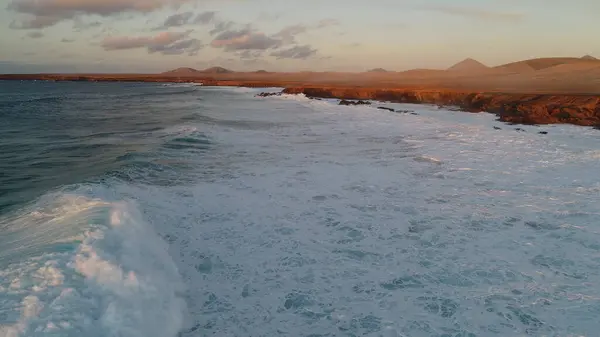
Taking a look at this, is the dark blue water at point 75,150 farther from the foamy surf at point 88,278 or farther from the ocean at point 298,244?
the foamy surf at point 88,278

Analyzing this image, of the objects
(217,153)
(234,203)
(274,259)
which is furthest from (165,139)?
(274,259)

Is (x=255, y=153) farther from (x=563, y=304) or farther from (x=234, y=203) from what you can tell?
(x=563, y=304)

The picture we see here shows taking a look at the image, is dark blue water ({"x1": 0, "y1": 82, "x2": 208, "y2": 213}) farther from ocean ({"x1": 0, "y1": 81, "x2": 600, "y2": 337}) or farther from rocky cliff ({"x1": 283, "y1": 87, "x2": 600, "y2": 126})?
rocky cliff ({"x1": 283, "y1": 87, "x2": 600, "y2": 126})

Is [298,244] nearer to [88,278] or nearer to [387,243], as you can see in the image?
[387,243]

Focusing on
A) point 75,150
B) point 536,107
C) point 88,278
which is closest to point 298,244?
point 88,278

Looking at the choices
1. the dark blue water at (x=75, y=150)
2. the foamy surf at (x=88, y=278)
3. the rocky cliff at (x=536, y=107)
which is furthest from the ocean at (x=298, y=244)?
the rocky cliff at (x=536, y=107)

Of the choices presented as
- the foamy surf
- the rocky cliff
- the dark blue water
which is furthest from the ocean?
the rocky cliff
